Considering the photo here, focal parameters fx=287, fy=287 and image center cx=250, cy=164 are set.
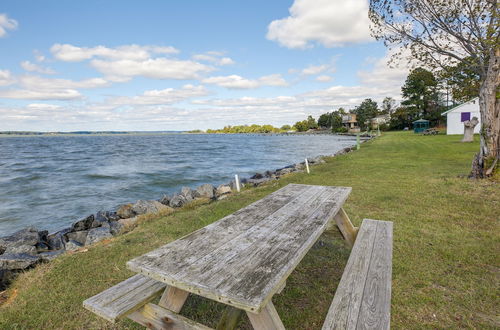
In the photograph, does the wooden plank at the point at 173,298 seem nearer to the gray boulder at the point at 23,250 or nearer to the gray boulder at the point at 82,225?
the gray boulder at the point at 23,250

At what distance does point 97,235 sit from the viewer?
238 inches

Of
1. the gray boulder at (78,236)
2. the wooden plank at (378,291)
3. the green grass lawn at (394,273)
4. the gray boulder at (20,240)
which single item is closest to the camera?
the wooden plank at (378,291)

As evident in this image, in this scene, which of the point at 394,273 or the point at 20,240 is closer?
the point at 394,273

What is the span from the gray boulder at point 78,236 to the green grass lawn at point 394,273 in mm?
1580

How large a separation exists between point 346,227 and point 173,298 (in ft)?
8.94

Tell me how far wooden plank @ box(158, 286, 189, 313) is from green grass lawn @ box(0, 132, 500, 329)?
836 millimetres

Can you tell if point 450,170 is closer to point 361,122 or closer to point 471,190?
point 471,190

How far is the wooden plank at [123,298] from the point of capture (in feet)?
6.44

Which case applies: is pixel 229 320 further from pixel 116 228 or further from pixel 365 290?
pixel 116 228

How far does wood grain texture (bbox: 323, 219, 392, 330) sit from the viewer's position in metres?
1.89

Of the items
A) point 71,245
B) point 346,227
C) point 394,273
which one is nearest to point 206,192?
point 71,245

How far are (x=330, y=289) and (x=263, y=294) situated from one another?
6.73ft

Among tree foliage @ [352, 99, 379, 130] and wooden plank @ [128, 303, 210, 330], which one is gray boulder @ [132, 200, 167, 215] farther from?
tree foliage @ [352, 99, 379, 130]

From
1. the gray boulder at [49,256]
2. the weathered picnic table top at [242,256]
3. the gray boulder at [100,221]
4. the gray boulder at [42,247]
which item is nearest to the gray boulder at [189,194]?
the gray boulder at [100,221]
